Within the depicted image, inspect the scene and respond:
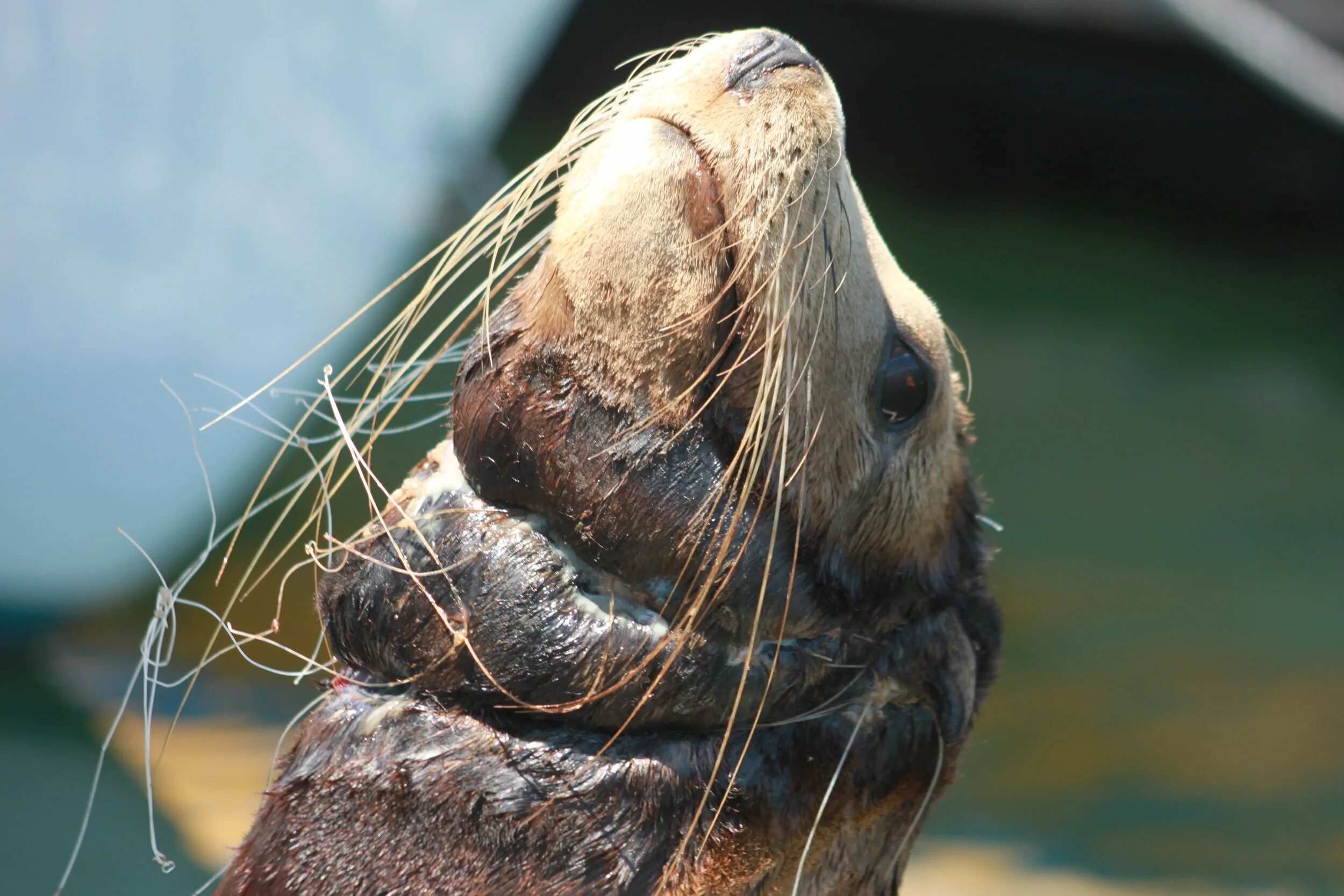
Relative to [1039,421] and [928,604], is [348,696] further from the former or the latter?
[1039,421]

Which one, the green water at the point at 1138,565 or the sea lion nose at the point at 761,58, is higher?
the sea lion nose at the point at 761,58

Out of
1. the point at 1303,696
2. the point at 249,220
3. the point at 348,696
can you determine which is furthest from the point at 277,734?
the point at 1303,696

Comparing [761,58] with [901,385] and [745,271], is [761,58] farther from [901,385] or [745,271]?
[901,385]

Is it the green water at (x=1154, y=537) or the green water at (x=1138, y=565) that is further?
the green water at (x=1154, y=537)

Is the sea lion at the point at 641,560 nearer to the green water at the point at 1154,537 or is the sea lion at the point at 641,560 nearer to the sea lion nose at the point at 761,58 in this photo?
the sea lion nose at the point at 761,58

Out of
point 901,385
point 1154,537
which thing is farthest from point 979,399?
point 901,385

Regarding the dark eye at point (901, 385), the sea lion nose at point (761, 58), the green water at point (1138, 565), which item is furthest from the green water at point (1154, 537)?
the sea lion nose at point (761, 58)

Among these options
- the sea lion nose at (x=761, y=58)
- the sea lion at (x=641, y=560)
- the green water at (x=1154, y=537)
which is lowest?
the green water at (x=1154, y=537)
